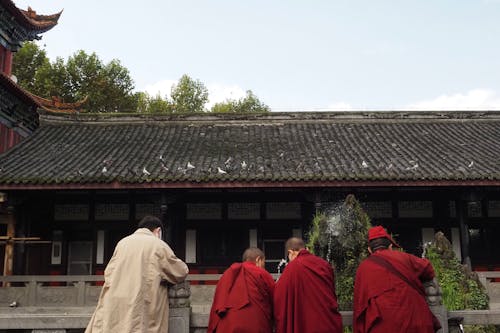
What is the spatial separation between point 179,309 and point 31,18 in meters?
17.0

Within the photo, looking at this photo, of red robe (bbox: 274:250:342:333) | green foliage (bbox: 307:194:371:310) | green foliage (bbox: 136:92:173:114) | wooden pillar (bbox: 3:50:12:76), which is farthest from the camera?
green foliage (bbox: 136:92:173:114)

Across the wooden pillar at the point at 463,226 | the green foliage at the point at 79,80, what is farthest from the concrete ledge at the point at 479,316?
the green foliage at the point at 79,80

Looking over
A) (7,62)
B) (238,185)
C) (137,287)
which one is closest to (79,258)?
(238,185)

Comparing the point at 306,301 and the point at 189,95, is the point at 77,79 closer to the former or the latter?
the point at 189,95

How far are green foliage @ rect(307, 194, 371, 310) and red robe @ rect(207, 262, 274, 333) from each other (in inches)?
76.7

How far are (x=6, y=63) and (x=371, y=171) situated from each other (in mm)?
13557

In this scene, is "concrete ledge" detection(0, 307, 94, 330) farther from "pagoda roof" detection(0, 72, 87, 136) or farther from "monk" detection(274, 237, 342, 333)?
"pagoda roof" detection(0, 72, 87, 136)

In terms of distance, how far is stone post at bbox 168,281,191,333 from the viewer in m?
4.94

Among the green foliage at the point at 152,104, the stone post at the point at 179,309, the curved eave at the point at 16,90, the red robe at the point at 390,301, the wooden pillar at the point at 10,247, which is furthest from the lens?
the green foliage at the point at 152,104

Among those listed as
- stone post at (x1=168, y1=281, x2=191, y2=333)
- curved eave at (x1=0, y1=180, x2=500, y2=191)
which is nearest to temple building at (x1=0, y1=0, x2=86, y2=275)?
curved eave at (x1=0, y1=180, x2=500, y2=191)

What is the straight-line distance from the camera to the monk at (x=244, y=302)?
4414mm

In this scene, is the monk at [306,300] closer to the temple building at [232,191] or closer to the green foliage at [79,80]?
the temple building at [232,191]

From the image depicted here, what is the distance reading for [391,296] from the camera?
4.11 m

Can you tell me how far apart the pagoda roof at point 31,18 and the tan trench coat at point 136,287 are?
14393 millimetres
